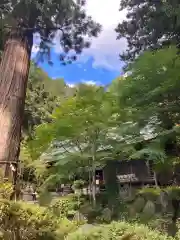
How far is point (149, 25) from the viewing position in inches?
376

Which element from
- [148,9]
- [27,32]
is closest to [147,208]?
[148,9]

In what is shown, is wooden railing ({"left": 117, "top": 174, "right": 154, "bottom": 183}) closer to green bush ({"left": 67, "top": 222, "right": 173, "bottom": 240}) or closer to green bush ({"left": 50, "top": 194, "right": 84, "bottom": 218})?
green bush ({"left": 50, "top": 194, "right": 84, "bottom": 218})

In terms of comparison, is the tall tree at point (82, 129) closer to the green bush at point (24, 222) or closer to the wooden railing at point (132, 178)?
the wooden railing at point (132, 178)

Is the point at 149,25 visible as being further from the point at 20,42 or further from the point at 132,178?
the point at 132,178

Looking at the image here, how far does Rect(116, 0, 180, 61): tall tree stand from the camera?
846 centimetres

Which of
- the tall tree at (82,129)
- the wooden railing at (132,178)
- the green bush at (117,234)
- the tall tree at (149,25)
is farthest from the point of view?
the wooden railing at (132,178)

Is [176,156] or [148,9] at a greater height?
[148,9]

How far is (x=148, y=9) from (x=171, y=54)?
2506 mm

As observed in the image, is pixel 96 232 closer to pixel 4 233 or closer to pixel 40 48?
pixel 4 233

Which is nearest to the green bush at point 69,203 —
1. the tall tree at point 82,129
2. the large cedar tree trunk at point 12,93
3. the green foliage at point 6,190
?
the tall tree at point 82,129

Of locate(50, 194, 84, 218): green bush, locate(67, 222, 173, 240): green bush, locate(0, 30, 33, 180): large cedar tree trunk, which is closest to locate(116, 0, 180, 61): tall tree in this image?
locate(0, 30, 33, 180): large cedar tree trunk

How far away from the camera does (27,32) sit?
17.6 feet

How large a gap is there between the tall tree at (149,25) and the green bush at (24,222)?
6049 millimetres

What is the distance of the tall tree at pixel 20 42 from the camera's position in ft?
14.8
